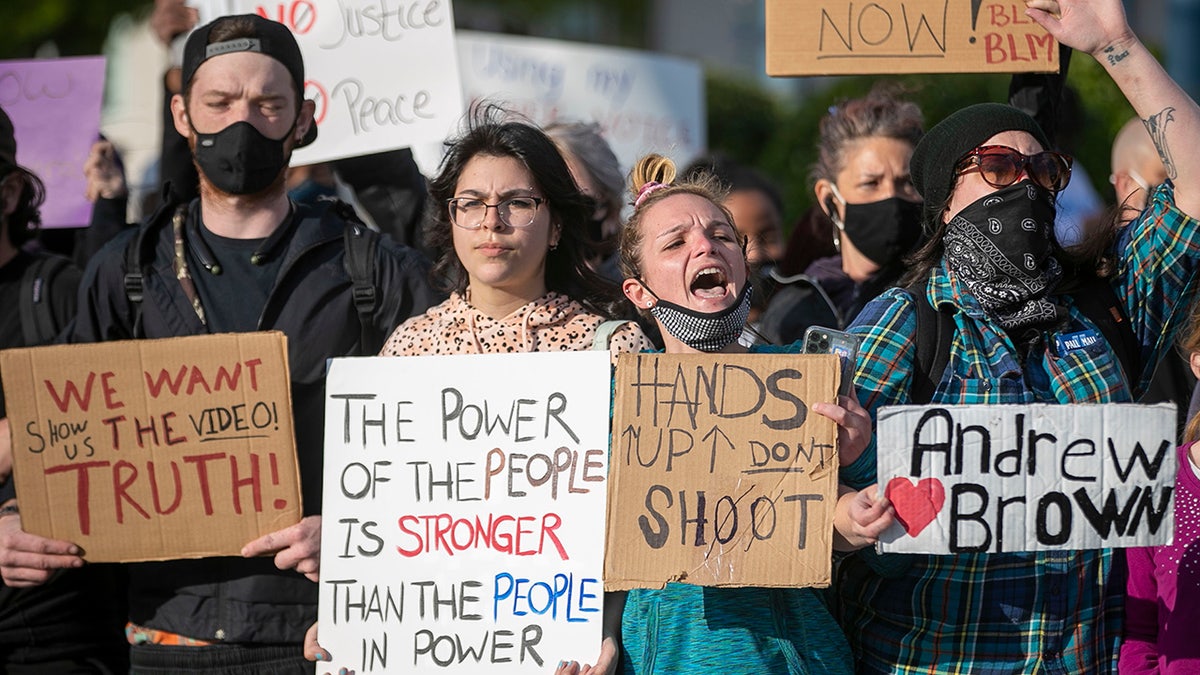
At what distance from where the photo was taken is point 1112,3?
3295mm

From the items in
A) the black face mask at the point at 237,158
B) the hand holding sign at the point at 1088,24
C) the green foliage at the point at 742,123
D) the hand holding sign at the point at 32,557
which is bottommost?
the hand holding sign at the point at 32,557

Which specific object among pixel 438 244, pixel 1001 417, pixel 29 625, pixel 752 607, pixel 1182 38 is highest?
pixel 1182 38

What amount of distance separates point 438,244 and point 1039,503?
1701 mm

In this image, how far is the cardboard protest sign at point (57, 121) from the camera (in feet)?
16.6

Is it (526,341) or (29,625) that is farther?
(29,625)

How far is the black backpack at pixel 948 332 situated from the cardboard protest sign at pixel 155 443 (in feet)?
4.88

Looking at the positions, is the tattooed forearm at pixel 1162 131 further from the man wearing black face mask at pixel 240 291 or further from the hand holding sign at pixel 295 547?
the hand holding sign at pixel 295 547

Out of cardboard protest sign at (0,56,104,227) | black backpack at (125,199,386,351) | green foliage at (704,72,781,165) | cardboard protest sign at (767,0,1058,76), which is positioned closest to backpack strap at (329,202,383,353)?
black backpack at (125,199,386,351)

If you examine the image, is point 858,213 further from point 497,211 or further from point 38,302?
point 38,302

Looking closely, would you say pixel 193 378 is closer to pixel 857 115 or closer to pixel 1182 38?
pixel 857 115

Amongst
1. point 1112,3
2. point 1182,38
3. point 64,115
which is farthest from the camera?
point 1182,38

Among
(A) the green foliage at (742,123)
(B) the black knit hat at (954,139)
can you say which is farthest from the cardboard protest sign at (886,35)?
(A) the green foliage at (742,123)

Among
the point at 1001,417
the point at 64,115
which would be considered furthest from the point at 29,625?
the point at 1001,417

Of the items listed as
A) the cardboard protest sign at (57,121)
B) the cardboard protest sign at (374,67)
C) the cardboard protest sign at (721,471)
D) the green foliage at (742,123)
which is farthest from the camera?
the green foliage at (742,123)
